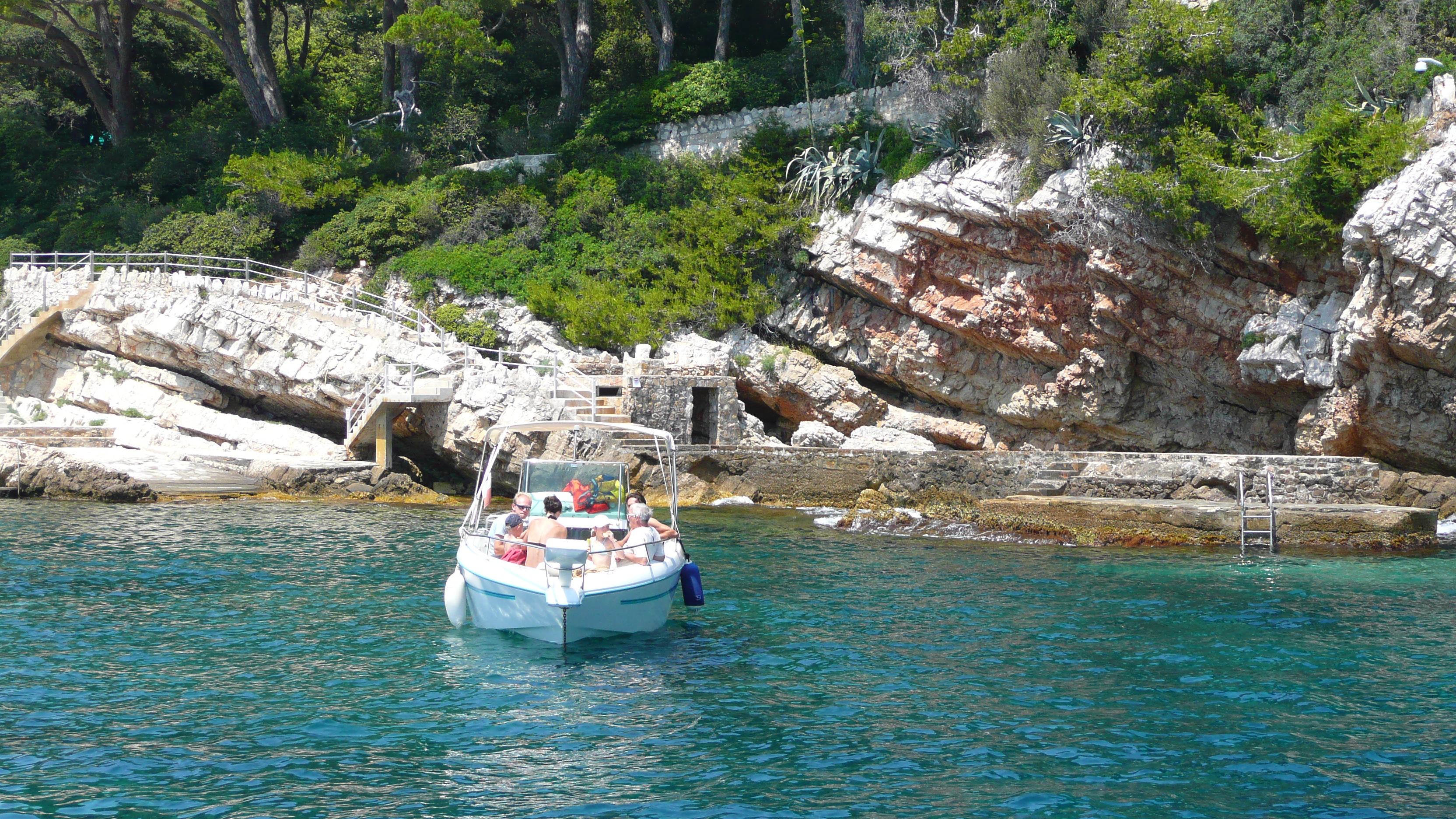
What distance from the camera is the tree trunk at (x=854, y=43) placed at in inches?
1214

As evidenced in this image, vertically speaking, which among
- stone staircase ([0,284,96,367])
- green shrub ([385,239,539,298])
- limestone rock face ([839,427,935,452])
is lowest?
limestone rock face ([839,427,935,452])

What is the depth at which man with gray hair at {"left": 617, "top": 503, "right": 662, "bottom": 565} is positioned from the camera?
11445mm

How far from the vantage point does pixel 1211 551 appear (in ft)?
56.6

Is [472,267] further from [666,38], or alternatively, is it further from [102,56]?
[102,56]

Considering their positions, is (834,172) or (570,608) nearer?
(570,608)

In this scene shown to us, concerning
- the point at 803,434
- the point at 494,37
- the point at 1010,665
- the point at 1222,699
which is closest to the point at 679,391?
the point at 803,434

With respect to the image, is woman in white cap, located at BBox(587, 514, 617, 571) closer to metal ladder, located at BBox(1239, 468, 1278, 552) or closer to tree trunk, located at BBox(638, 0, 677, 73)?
metal ladder, located at BBox(1239, 468, 1278, 552)

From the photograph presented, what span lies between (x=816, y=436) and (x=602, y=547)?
14812 millimetres

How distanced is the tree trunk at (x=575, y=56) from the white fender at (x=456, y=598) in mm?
24929

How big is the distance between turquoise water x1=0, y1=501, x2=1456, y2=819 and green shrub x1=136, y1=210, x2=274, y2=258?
1754 centimetres

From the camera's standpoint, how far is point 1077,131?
2333 cm

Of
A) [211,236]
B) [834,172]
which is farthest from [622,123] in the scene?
[211,236]

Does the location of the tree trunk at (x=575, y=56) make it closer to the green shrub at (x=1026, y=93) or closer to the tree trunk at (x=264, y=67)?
the tree trunk at (x=264, y=67)

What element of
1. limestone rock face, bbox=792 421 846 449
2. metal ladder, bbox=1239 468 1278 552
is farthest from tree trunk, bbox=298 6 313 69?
metal ladder, bbox=1239 468 1278 552
